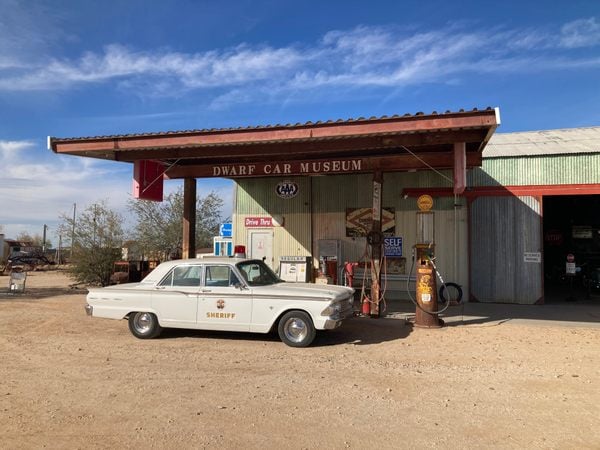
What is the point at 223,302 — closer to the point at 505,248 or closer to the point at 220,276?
the point at 220,276

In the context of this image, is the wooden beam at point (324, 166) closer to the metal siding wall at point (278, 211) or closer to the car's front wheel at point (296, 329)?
the metal siding wall at point (278, 211)

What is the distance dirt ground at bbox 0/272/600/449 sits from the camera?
14.1 feet

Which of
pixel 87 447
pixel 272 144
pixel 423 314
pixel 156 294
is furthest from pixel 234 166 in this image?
pixel 87 447

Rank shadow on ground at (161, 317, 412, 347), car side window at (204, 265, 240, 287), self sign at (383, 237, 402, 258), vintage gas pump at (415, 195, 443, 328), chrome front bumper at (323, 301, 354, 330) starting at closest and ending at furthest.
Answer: chrome front bumper at (323, 301, 354, 330)
car side window at (204, 265, 240, 287)
shadow on ground at (161, 317, 412, 347)
vintage gas pump at (415, 195, 443, 328)
self sign at (383, 237, 402, 258)

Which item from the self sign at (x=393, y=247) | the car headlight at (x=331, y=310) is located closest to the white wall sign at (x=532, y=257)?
the self sign at (x=393, y=247)

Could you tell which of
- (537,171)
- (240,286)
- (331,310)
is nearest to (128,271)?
(240,286)

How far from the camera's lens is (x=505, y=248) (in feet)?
44.2

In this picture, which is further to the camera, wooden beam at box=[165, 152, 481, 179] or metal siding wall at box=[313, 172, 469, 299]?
metal siding wall at box=[313, 172, 469, 299]

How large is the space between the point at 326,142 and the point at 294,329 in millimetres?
4371

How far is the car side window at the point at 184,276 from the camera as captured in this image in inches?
335

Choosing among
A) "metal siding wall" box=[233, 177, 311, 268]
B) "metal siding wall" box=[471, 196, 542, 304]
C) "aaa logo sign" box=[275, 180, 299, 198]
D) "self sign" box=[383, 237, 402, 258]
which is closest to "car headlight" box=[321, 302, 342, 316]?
"self sign" box=[383, 237, 402, 258]

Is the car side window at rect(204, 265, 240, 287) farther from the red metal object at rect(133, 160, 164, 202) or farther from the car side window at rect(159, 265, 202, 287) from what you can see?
the red metal object at rect(133, 160, 164, 202)

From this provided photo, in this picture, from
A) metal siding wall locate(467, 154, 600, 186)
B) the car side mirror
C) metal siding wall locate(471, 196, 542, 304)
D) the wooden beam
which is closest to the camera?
the car side mirror

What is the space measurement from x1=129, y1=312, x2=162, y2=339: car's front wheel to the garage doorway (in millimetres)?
15912
